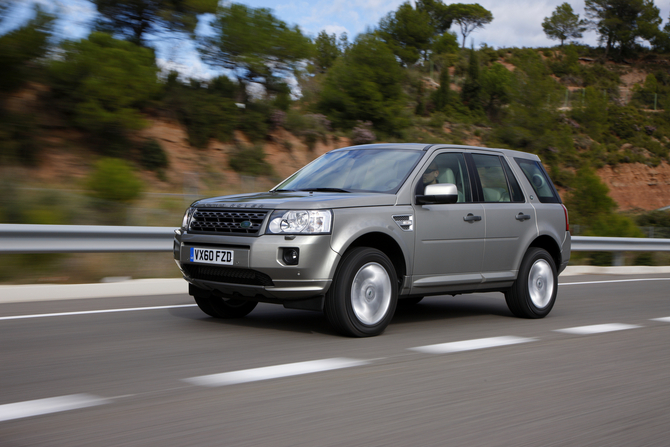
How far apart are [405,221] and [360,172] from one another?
0.78 meters

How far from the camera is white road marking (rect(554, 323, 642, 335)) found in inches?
272

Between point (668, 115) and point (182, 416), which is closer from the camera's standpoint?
point (182, 416)

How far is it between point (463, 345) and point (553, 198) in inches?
122

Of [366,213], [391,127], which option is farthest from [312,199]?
[391,127]

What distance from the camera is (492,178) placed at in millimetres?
7660

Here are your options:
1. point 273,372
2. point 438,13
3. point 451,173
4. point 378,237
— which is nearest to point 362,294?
point 378,237

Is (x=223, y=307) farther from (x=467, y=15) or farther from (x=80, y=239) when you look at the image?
(x=467, y=15)

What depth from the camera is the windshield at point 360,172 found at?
674 cm

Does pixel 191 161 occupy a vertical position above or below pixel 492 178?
above

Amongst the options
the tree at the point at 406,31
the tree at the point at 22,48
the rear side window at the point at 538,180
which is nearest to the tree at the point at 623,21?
the tree at the point at 406,31

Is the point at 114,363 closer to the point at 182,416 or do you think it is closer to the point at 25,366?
the point at 25,366

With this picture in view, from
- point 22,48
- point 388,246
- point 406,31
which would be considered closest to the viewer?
point 388,246

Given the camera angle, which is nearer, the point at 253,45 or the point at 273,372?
the point at 273,372

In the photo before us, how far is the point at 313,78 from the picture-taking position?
49.9 meters
